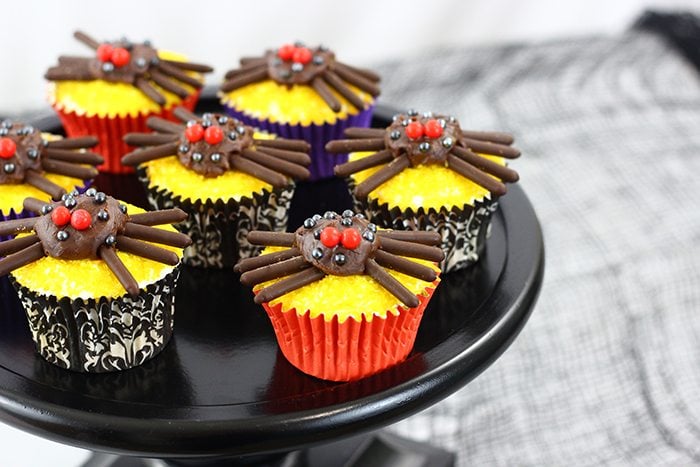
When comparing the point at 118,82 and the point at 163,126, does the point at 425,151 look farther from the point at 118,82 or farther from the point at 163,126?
the point at 118,82

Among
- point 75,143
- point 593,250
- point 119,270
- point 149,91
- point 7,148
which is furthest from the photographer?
point 593,250

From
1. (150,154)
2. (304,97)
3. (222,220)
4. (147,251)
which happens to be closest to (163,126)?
(150,154)

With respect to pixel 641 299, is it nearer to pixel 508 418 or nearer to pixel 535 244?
pixel 508 418

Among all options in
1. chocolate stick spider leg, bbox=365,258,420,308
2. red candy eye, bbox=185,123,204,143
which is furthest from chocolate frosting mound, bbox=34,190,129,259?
chocolate stick spider leg, bbox=365,258,420,308

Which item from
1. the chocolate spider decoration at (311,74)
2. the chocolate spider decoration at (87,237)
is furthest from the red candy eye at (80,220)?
the chocolate spider decoration at (311,74)

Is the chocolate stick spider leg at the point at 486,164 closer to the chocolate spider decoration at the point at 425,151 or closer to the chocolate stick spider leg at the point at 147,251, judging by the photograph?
the chocolate spider decoration at the point at 425,151

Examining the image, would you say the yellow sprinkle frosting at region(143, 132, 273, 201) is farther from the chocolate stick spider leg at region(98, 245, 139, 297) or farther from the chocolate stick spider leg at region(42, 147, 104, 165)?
the chocolate stick spider leg at region(98, 245, 139, 297)
